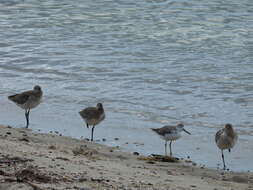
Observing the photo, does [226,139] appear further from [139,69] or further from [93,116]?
[139,69]

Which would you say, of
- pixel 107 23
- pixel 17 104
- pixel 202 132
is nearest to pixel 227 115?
pixel 202 132

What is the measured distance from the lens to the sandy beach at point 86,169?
813 cm

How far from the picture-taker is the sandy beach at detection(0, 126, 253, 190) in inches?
320

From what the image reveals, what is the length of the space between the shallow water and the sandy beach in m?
0.75

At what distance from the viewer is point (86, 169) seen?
29.6 ft

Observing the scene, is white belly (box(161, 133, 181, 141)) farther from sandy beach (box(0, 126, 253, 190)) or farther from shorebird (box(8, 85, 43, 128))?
shorebird (box(8, 85, 43, 128))

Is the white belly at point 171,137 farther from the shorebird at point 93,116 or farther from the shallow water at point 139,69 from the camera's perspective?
the shorebird at point 93,116

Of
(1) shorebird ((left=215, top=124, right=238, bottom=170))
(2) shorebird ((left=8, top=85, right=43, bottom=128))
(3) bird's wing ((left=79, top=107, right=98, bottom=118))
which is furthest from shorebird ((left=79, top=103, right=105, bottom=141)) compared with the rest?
(1) shorebird ((left=215, top=124, right=238, bottom=170))

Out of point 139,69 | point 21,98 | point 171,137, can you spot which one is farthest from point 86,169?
point 139,69

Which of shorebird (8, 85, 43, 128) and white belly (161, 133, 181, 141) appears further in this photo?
shorebird (8, 85, 43, 128)

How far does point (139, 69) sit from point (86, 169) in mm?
9398

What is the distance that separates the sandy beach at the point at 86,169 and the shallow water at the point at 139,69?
0.75m

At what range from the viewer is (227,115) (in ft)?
46.3

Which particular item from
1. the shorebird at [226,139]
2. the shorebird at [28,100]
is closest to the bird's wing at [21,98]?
the shorebird at [28,100]
